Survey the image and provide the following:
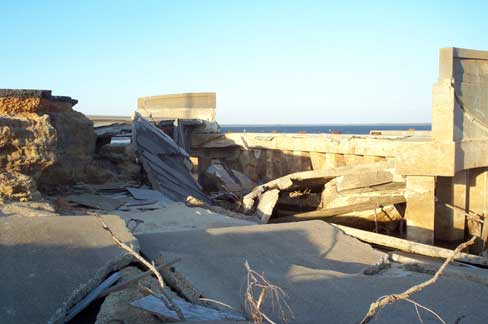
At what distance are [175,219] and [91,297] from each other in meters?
5.00

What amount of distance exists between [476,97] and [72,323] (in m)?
9.91

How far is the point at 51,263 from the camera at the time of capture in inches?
149

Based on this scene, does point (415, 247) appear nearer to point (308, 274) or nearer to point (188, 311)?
point (308, 274)

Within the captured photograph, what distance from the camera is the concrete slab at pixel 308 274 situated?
142 inches

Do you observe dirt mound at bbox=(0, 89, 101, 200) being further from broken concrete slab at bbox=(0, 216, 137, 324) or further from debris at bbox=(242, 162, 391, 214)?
debris at bbox=(242, 162, 391, 214)

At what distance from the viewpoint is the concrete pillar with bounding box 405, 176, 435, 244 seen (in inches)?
392

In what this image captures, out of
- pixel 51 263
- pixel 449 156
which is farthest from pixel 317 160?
pixel 51 263

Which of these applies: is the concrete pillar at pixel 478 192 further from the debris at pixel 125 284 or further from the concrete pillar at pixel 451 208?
the debris at pixel 125 284

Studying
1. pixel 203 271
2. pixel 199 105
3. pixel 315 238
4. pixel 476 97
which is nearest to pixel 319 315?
pixel 203 271

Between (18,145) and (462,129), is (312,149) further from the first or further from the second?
(18,145)

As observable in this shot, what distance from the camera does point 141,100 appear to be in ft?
74.3

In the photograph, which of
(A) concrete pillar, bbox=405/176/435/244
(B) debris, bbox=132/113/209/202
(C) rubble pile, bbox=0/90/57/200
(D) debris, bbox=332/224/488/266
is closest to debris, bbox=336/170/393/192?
(A) concrete pillar, bbox=405/176/435/244

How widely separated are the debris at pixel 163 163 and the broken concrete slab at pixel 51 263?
277 inches

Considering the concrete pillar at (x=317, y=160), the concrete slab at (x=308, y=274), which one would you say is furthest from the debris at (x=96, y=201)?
the concrete pillar at (x=317, y=160)
